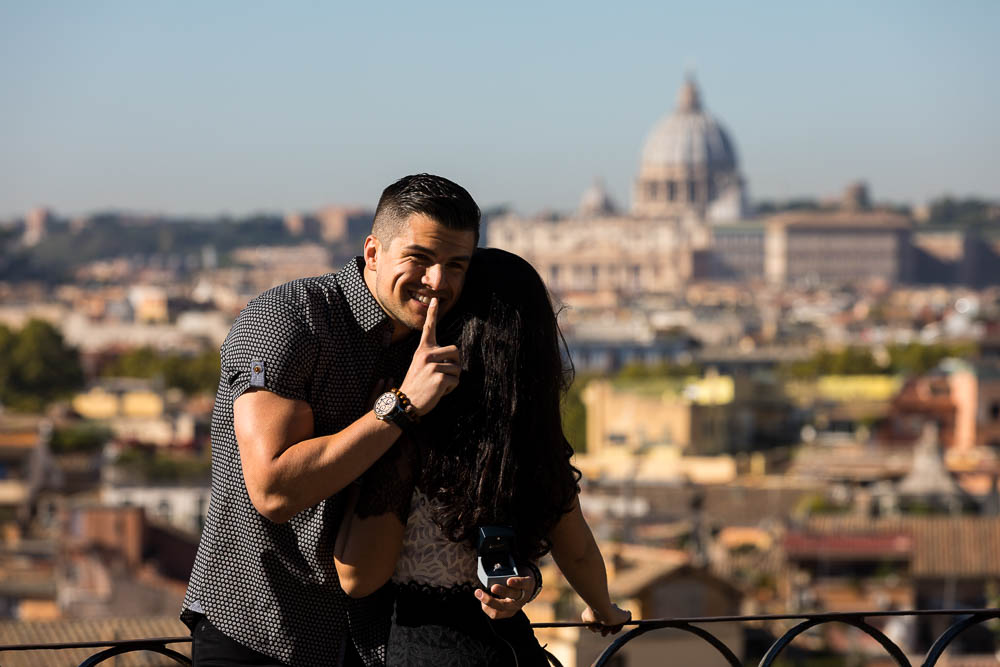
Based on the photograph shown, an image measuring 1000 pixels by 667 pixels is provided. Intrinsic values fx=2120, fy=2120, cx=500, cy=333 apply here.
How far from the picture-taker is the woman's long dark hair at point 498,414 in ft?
6.79

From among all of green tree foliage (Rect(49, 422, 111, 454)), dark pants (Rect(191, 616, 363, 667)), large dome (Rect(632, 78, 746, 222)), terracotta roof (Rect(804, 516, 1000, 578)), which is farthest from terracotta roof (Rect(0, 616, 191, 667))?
large dome (Rect(632, 78, 746, 222))

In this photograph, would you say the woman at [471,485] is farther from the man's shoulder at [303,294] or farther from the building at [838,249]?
the building at [838,249]

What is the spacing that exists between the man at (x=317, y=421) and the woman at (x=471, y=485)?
0.11 ft

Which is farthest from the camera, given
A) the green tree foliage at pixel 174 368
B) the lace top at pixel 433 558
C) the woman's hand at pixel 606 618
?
the green tree foliage at pixel 174 368

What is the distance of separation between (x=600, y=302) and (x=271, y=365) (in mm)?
60974

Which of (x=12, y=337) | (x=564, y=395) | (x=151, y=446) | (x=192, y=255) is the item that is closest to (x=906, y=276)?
(x=192, y=255)

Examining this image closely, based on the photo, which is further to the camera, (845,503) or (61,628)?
(845,503)

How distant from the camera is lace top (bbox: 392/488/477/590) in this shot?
83.0 inches

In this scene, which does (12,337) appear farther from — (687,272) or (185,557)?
(687,272)

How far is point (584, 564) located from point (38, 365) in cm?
3967

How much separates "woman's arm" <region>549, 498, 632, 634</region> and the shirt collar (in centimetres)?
27

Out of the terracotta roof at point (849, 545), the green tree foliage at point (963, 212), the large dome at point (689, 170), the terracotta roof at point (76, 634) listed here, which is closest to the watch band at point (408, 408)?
the terracotta roof at point (76, 634)

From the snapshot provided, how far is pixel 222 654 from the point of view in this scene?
210 centimetres

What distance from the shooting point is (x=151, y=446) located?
25609 mm
